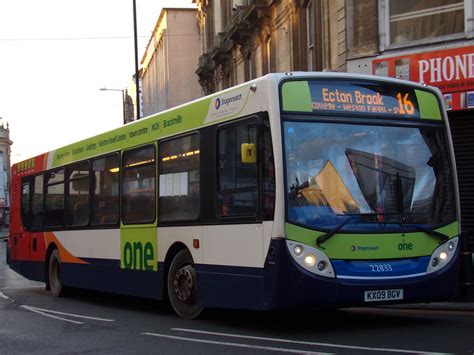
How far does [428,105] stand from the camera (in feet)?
28.6

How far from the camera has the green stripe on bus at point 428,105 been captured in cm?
862

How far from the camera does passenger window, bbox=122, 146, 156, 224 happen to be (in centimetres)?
1037

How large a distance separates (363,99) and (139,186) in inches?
162

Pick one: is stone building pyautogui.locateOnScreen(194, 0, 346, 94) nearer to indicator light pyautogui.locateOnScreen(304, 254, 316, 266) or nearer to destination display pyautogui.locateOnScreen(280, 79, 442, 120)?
destination display pyautogui.locateOnScreen(280, 79, 442, 120)

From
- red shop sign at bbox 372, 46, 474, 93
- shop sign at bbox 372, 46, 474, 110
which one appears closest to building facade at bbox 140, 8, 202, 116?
red shop sign at bbox 372, 46, 474, 93

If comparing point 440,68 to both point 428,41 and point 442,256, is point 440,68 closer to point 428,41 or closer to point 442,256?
point 428,41

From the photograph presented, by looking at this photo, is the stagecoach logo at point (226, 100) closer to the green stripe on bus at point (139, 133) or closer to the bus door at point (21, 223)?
the green stripe on bus at point (139, 133)

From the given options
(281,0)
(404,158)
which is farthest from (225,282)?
(281,0)

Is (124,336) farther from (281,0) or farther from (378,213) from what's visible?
(281,0)

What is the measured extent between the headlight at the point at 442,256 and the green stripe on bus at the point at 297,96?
2.34m

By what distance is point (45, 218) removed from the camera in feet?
47.9

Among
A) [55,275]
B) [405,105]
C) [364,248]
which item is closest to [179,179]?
[364,248]

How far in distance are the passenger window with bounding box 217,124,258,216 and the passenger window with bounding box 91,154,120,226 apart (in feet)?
11.2

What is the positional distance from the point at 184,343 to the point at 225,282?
3.19ft
